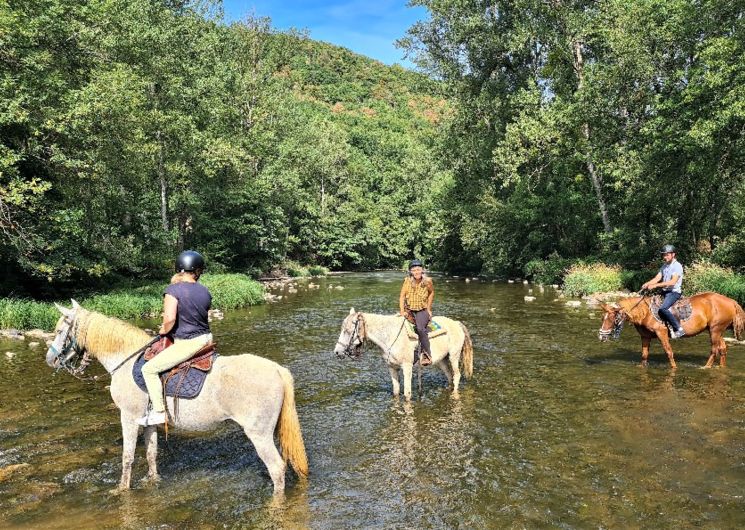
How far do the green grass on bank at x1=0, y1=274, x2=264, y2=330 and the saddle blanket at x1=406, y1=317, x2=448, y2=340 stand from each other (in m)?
→ 15.9

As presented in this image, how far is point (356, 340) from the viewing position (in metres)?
10.6

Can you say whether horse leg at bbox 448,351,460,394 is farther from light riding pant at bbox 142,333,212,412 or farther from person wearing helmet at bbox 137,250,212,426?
light riding pant at bbox 142,333,212,412

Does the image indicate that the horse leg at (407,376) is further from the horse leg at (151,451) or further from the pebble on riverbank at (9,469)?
the pebble on riverbank at (9,469)

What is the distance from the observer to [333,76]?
149 meters

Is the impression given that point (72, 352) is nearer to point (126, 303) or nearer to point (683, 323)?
point (683, 323)

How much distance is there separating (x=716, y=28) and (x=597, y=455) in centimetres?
2434

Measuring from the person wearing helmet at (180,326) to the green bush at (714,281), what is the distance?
2110 cm

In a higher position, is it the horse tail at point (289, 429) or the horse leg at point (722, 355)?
the horse tail at point (289, 429)

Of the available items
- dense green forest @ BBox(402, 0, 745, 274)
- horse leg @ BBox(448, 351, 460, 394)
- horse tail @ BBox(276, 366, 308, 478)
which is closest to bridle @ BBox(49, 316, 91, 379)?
horse tail @ BBox(276, 366, 308, 478)

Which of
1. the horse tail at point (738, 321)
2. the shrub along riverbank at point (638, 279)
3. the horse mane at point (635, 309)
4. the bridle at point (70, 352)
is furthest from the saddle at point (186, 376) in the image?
the shrub along riverbank at point (638, 279)

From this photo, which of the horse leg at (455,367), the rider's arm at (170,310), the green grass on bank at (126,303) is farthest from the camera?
the green grass on bank at (126,303)

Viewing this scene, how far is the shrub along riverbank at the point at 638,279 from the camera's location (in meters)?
21.0

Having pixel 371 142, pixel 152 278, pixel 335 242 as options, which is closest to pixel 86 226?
pixel 152 278

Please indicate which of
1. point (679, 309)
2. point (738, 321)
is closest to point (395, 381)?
point (679, 309)
